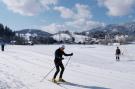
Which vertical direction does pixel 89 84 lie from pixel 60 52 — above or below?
below

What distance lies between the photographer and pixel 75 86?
41.9 feet

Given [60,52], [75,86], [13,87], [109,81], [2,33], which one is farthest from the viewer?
[2,33]

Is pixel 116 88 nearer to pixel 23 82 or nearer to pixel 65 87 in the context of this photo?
pixel 65 87

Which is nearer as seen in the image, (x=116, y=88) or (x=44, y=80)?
(x=116, y=88)

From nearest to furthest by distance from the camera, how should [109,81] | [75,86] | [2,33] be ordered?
[75,86] < [109,81] < [2,33]

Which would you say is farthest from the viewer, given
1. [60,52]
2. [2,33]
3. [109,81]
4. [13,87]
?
[2,33]

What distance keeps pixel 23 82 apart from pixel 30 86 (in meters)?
1.08

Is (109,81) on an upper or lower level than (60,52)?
lower

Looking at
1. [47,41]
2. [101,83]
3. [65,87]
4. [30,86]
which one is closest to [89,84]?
[101,83]

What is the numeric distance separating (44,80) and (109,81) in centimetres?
342

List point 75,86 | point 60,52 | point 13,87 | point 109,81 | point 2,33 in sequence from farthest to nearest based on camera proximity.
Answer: point 2,33
point 109,81
point 60,52
point 75,86
point 13,87

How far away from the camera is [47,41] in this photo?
484ft

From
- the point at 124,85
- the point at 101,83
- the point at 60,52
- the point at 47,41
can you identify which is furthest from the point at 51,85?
the point at 47,41

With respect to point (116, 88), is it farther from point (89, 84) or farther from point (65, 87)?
point (65, 87)
